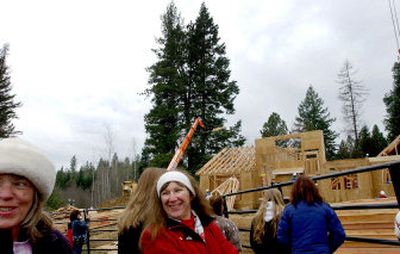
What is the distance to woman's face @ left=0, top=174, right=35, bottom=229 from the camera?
169 cm

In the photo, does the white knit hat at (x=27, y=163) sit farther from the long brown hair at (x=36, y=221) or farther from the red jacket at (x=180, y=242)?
the red jacket at (x=180, y=242)

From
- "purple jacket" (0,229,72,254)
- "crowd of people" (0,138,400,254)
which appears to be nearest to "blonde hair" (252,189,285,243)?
"crowd of people" (0,138,400,254)

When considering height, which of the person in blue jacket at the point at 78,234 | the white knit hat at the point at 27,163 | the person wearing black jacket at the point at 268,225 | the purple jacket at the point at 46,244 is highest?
the white knit hat at the point at 27,163

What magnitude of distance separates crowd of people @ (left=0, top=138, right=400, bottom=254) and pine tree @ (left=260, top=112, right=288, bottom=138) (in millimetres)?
59612

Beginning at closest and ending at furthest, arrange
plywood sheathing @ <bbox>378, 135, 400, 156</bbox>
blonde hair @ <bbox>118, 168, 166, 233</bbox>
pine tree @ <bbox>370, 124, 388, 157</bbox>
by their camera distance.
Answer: blonde hair @ <bbox>118, 168, 166, 233</bbox>
plywood sheathing @ <bbox>378, 135, 400, 156</bbox>
pine tree @ <bbox>370, 124, 388, 157</bbox>

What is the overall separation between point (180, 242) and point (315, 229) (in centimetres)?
174

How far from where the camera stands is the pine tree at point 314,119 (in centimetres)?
6150

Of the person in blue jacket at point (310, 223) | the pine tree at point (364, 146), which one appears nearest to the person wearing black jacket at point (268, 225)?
the person in blue jacket at point (310, 223)

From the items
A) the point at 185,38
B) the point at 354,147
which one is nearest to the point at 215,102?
the point at 185,38

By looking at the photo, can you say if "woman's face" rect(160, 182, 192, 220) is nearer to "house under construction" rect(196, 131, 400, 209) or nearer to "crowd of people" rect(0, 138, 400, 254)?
"crowd of people" rect(0, 138, 400, 254)

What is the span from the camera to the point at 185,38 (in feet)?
143

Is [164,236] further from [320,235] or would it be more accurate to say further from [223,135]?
[223,135]

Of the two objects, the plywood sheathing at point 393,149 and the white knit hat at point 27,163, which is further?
the plywood sheathing at point 393,149

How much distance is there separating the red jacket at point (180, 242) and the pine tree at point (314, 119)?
60977 millimetres
